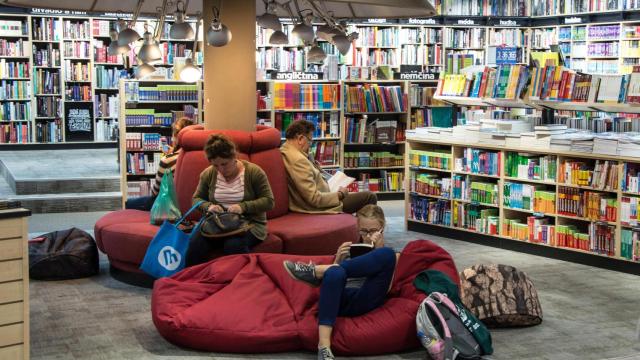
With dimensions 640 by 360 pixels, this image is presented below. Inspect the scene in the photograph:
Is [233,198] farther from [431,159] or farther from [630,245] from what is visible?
[431,159]

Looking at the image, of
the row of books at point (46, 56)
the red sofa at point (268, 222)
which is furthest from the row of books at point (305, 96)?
the row of books at point (46, 56)

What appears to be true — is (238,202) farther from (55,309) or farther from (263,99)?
(263,99)

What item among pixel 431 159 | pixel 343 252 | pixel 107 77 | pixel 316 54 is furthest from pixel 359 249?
pixel 107 77

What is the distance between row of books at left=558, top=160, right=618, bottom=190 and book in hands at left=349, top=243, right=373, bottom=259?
3253 millimetres

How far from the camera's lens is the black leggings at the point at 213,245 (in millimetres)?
6395

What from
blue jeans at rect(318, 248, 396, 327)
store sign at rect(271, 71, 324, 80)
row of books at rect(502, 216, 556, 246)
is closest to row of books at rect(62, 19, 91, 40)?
store sign at rect(271, 71, 324, 80)

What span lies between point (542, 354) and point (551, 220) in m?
3.26

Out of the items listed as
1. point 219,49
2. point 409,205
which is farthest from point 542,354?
point 409,205

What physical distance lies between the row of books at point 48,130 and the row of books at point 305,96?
19.3 feet

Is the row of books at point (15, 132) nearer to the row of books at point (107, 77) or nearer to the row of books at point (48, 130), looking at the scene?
the row of books at point (48, 130)

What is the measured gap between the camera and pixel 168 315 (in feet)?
17.8

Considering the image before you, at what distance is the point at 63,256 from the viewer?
7219mm

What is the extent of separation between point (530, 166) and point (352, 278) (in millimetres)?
3602

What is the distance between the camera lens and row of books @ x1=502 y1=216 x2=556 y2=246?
324 inches
